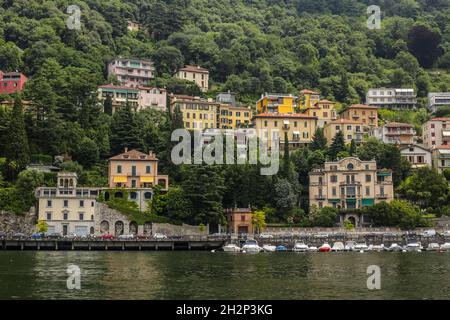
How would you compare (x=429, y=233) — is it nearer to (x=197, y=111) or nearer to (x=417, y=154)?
(x=417, y=154)

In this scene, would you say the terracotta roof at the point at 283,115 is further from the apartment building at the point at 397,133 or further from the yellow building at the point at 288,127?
the apartment building at the point at 397,133

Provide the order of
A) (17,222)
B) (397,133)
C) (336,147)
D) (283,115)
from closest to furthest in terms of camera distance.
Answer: (17,222) → (336,147) → (397,133) → (283,115)

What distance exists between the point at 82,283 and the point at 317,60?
127431 millimetres

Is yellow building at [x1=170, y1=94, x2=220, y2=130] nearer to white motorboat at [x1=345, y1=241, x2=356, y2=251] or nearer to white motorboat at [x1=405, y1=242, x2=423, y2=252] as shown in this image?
white motorboat at [x1=345, y1=241, x2=356, y2=251]

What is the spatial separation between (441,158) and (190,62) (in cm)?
6612

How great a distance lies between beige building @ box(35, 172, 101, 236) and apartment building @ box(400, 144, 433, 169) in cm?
4836

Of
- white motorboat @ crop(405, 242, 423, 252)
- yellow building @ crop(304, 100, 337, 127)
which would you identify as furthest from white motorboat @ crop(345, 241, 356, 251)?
yellow building @ crop(304, 100, 337, 127)

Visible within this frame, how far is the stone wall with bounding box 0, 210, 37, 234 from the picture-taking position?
85.1 metres

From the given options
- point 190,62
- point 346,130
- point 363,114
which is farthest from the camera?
point 190,62

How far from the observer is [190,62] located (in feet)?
509

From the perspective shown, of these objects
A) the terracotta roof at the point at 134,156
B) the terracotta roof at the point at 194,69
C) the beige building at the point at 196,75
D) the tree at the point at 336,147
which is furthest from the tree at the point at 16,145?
the terracotta roof at the point at 194,69

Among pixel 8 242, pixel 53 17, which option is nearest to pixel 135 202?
pixel 8 242

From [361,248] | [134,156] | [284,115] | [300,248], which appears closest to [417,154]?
[284,115]

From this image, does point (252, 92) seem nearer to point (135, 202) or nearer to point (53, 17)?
point (53, 17)
